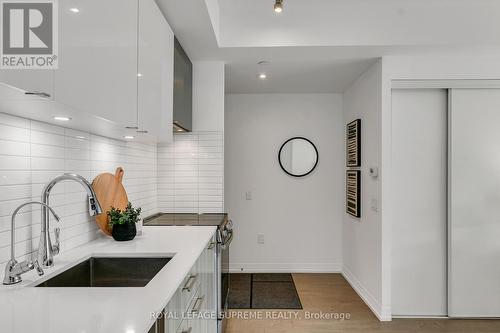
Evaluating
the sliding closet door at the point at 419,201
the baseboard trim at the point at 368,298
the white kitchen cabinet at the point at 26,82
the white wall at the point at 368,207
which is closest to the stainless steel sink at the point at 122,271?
the white kitchen cabinet at the point at 26,82

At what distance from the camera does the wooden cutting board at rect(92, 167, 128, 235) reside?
1.92 meters

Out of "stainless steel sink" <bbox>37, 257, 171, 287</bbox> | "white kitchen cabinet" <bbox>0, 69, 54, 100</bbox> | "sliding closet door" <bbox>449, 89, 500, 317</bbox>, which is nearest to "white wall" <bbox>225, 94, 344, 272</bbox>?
"sliding closet door" <bbox>449, 89, 500, 317</bbox>

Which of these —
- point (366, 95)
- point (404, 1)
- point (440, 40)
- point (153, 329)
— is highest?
point (404, 1)

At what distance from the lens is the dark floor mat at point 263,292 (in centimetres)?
324

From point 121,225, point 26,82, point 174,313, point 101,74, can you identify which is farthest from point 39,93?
point 121,225

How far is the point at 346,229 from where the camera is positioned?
13.4 ft

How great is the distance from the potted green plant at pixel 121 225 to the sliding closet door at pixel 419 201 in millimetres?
2369

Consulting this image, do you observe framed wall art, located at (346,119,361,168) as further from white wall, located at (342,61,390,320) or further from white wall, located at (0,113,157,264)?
white wall, located at (0,113,157,264)

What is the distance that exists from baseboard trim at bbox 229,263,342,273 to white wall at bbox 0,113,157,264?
243cm

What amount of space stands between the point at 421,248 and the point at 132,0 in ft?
10.1

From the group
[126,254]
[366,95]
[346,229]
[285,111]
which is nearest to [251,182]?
[285,111]

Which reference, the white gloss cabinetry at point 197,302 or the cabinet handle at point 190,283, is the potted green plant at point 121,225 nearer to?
the white gloss cabinetry at point 197,302

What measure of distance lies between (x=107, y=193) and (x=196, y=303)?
0.88 m

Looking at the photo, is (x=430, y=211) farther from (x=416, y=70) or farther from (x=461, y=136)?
(x=416, y=70)
